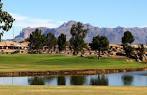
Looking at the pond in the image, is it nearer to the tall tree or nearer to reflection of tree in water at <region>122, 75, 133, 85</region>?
reflection of tree in water at <region>122, 75, 133, 85</region>

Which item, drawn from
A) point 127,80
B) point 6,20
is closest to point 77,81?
point 127,80

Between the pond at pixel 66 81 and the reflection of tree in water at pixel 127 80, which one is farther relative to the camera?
the reflection of tree in water at pixel 127 80

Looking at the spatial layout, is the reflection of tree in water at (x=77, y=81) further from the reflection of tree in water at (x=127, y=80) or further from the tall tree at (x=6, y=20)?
the tall tree at (x=6, y=20)

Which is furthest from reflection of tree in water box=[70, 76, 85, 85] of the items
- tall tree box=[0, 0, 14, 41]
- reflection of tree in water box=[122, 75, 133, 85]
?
tall tree box=[0, 0, 14, 41]

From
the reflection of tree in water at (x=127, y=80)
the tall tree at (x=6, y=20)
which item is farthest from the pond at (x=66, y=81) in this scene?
the tall tree at (x=6, y=20)

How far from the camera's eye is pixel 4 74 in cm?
12962

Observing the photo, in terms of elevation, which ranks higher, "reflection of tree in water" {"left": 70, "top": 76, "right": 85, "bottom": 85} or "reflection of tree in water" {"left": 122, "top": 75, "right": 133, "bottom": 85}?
"reflection of tree in water" {"left": 70, "top": 76, "right": 85, "bottom": 85}

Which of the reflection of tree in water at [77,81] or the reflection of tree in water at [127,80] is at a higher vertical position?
the reflection of tree in water at [77,81]

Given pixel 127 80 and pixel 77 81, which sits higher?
pixel 77 81

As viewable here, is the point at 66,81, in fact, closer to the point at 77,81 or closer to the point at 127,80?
the point at 77,81

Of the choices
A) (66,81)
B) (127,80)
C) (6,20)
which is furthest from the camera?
(127,80)

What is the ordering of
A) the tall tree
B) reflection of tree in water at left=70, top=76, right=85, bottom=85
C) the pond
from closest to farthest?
the tall tree → the pond → reflection of tree in water at left=70, top=76, right=85, bottom=85

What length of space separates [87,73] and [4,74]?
110 feet

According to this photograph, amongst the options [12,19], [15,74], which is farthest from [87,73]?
[12,19]
